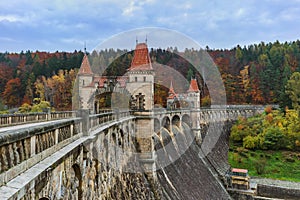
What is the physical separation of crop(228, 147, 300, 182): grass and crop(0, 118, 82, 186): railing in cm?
3170

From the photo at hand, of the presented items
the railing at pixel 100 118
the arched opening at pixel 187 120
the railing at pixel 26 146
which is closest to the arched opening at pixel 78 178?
the railing at pixel 26 146

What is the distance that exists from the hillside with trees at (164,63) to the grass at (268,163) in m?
15.5

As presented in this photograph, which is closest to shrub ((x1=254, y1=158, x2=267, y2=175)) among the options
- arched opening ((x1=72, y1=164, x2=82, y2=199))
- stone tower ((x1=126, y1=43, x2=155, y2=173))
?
stone tower ((x1=126, y1=43, x2=155, y2=173))

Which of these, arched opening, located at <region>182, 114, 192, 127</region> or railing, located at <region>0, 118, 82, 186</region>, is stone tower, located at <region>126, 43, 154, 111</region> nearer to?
railing, located at <region>0, 118, 82, 186</region>

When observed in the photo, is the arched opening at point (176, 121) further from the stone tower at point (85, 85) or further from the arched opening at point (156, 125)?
the stone tower at point (85, 85)

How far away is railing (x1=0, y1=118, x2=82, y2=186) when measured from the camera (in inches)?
98.3

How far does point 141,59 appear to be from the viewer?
18797 mm

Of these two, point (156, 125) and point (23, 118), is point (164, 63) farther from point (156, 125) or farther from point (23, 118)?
point (23, 118)

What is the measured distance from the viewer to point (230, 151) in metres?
38.0

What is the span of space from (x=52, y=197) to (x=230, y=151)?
3729 cm

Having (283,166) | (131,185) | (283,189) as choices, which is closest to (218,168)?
(283,189)

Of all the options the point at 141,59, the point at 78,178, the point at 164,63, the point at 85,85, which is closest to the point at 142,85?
the point at 141,59

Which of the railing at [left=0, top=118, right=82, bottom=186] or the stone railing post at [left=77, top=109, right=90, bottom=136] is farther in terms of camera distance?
the stone railing post at [left=77, top=109, right=90, bottom=136]

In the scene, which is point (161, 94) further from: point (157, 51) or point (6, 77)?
point (6, 77)
